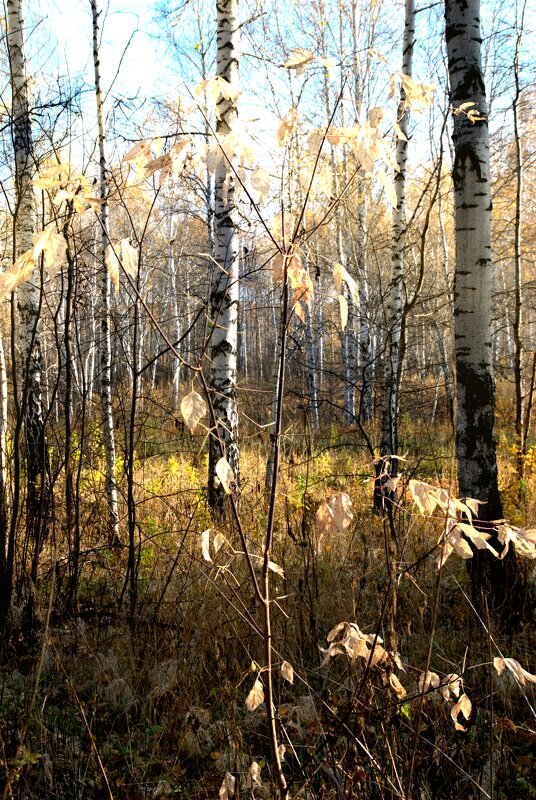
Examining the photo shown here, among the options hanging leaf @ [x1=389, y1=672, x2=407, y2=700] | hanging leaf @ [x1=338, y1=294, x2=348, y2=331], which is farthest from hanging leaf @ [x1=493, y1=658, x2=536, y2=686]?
hanging leaf @ [x1=338, y1=294, x2=348, y2=331]

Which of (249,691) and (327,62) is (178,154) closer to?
(327,62)

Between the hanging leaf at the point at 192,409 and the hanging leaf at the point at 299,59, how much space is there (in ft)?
2.54

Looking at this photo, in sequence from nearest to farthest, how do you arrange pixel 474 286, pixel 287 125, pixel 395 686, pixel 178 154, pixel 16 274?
pixel 16 274
pixel 178 154
pixel 287 125
pixel 395 686
pixel 474 286

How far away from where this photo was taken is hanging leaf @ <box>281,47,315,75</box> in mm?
1195

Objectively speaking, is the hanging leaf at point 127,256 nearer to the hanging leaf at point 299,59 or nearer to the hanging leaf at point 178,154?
the hanging leaf at point 178,154

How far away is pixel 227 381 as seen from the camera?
488cm

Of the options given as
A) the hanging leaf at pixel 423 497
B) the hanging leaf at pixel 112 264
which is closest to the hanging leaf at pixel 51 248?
the hanging leaf at pixel 112 264

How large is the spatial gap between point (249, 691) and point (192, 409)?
1949 millimetres

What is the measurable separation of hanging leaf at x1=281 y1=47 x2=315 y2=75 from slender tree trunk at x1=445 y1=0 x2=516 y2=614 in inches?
81.6

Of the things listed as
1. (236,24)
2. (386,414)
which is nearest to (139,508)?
(386,414)

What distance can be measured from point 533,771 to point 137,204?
785 inches

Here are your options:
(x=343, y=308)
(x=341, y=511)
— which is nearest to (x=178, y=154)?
(x=343, y=308)

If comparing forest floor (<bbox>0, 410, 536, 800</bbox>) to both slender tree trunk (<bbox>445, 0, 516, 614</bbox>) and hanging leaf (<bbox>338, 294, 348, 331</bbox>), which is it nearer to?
slender tree trunk (<bbox>445, 0, 516, 614</bbox>)

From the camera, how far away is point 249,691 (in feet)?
8.33
